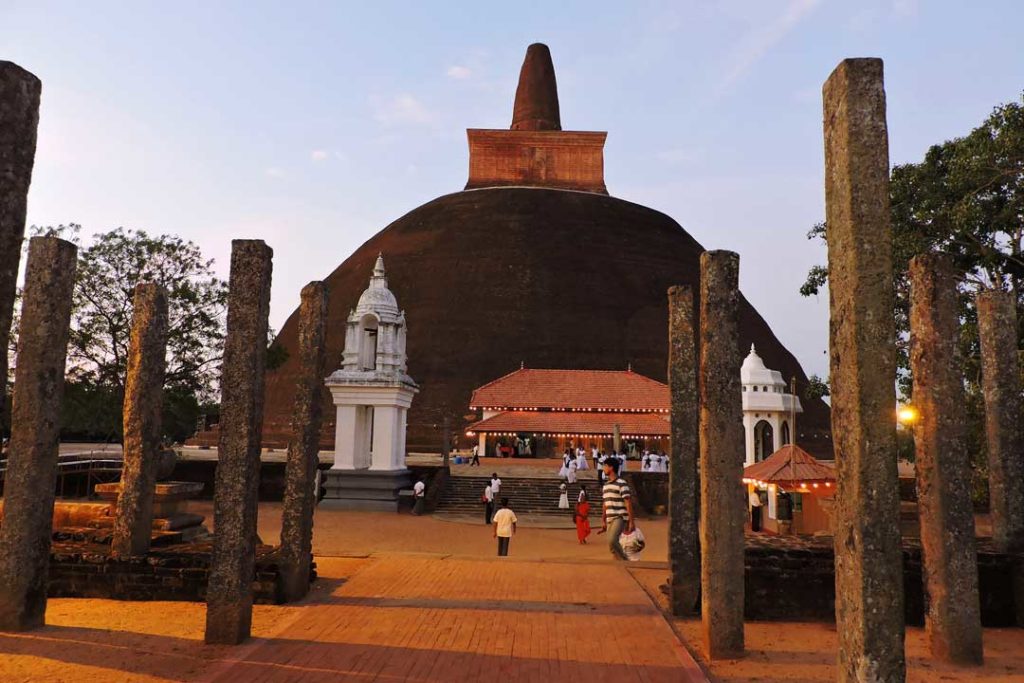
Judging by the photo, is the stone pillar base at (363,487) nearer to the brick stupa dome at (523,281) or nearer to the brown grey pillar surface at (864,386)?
the brick stupa dome at (523,281)

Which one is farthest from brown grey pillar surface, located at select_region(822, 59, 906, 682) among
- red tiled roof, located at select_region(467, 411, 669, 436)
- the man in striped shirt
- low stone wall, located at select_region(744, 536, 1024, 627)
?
red tiled roof, located at select_region(467, 411, 669, 436)

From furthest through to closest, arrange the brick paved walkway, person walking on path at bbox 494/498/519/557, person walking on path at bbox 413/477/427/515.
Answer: person walking on path at bbox 413/477/427/515
person walking on path at bbox 494/498/519/557
the brick paved walkway

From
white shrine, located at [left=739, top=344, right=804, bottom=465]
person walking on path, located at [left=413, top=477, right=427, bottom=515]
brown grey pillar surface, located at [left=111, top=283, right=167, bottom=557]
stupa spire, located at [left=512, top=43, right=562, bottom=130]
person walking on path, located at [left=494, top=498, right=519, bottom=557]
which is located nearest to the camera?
brown grey pillar surface, located at [left=111, top=283, right=167, bottom=557]

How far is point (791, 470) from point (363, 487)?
1167cm

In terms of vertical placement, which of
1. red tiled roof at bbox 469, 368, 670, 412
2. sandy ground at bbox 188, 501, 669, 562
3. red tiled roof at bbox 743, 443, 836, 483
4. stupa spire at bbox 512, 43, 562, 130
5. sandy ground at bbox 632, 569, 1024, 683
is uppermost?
stupa spire at bbox 512, 43, 562, 130

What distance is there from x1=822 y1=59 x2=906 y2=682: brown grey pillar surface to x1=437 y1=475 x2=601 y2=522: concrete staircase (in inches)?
675

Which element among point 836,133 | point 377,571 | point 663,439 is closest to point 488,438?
point 663,439

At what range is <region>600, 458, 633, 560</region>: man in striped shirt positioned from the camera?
10.1m

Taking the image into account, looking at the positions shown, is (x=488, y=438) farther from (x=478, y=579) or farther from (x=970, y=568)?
(x=970, y=568)

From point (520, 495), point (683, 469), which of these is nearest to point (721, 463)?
point (683, 469)

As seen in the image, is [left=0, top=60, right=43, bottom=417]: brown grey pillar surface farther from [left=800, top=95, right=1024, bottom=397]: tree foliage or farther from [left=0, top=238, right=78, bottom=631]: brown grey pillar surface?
[left=800, top=95, right=1024, bottom=397]: tree foliage

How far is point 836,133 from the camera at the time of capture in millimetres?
4555

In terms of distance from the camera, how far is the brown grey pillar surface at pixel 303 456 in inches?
325

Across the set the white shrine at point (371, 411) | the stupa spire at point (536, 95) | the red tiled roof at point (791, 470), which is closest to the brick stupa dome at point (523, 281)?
the stupa spire at point (536, 95)
